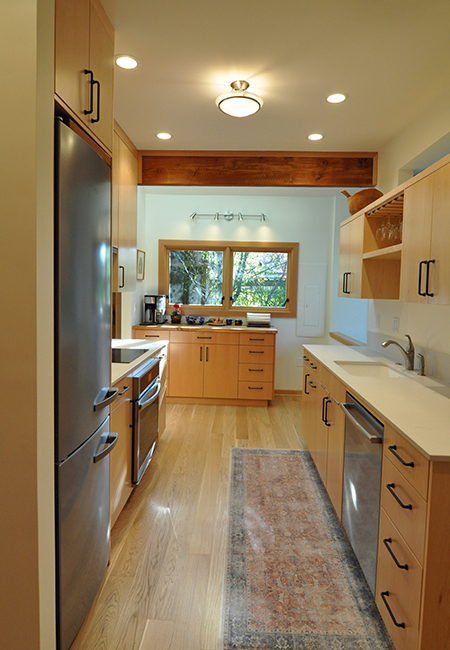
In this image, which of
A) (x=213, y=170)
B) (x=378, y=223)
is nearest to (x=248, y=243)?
(x=213, y=170)

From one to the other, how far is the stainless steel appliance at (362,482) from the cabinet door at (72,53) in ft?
5.85

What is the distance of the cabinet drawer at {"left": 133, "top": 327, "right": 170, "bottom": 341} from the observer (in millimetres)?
4992

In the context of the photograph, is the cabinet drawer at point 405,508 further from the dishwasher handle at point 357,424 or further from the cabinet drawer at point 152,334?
the cabinet drawer at point 152,334

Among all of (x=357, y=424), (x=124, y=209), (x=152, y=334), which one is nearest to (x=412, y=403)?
(x=357, y=424)

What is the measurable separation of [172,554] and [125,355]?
1.29m

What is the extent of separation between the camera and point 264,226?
5.43m

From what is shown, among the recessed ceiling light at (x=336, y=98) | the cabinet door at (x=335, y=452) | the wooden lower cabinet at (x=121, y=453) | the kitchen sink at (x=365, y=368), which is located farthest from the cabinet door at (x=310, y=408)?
the recessed ceiling light at (x=336, y=98)

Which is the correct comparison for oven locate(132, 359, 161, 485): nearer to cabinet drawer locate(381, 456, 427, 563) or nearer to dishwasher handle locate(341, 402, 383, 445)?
dishwasher handle locate(341, 402, 383, 445)

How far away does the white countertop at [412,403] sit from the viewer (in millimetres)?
1418

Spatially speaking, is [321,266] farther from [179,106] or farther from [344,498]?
[344,498]

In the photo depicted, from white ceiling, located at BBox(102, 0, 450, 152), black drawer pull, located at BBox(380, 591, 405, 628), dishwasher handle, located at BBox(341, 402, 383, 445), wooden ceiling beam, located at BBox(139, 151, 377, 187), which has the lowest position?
black drawer pull, located at BBox(380, 591, 405, 628)

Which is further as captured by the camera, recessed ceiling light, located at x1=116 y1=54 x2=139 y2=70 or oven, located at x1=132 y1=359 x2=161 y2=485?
oven, located at x1=132 y1=359 x2=161 y2=485

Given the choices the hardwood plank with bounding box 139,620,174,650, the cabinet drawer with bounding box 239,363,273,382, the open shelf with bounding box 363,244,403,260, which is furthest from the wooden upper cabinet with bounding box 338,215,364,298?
the hardwood plank with bounding box 139,620,174,650

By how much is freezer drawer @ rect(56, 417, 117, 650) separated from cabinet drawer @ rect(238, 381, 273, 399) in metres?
3.17
